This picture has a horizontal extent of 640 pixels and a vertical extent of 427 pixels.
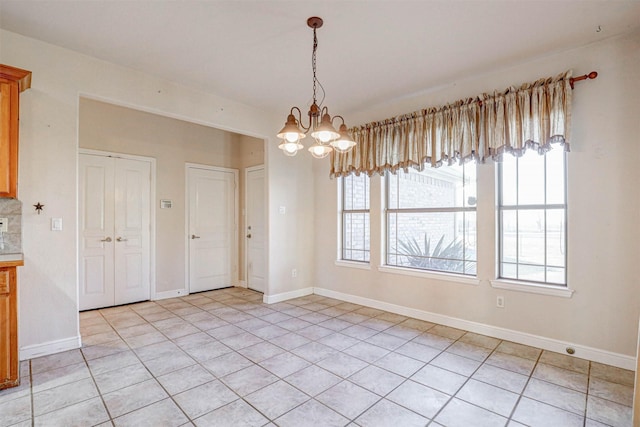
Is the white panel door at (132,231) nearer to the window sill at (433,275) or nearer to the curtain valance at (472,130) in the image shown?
the curtain valance at (472,130)

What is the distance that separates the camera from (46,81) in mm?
2926

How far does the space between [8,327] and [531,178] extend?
15.2 feet

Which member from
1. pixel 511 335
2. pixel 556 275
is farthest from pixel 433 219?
pixel 511 335

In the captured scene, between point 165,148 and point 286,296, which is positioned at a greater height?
point 165,148

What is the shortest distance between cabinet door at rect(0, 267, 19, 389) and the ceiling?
2020 millimetres

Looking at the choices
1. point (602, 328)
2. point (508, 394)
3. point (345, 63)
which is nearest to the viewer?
point (508, 394)

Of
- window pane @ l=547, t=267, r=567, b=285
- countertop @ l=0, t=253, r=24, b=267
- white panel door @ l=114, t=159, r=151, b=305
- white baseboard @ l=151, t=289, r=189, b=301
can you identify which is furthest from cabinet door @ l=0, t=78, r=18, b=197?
window pane @ l=547, t=267, r=567, b=285

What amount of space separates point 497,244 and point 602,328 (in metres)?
1.07

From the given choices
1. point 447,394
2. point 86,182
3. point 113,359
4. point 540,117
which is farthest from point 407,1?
point 86,182

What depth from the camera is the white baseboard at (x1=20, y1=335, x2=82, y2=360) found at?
281cm

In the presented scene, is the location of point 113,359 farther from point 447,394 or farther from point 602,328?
point 602,328

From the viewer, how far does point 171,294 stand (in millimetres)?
5012

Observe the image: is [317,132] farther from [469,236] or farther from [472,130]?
[469,236]

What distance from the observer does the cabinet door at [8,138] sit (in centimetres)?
253
